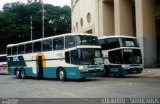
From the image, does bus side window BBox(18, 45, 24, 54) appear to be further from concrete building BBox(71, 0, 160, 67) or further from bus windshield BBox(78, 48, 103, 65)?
concrete building BBox(71, 0, 160, 67)

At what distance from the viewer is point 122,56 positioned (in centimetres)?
2422

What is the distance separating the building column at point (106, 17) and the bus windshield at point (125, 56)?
17.3 m

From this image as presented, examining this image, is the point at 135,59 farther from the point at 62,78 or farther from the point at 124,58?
the point at 62,78

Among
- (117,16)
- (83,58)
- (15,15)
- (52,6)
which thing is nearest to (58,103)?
(83,58)

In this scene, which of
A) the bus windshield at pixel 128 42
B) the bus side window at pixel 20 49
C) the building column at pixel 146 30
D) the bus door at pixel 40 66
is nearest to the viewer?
the bus windshield at pixel 128 42

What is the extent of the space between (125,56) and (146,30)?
9545 millimetres

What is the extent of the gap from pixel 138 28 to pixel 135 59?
924cm

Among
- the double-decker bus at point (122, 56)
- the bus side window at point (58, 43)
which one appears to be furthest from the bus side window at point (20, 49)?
the double-decker bus at point (122, 56)

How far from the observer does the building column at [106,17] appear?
138 ft

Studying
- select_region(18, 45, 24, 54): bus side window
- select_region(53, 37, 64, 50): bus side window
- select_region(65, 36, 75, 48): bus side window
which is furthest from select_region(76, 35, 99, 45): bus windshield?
select_region(18, 45, 24, 54): bus side window

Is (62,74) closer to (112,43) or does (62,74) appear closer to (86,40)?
(86,40)

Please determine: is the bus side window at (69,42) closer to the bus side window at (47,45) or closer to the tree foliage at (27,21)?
the bus side window at (47,45)

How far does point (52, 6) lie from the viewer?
A: 71.2 m

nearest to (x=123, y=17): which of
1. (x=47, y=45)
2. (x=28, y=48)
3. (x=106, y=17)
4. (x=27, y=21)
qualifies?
(x=106, y=17)
